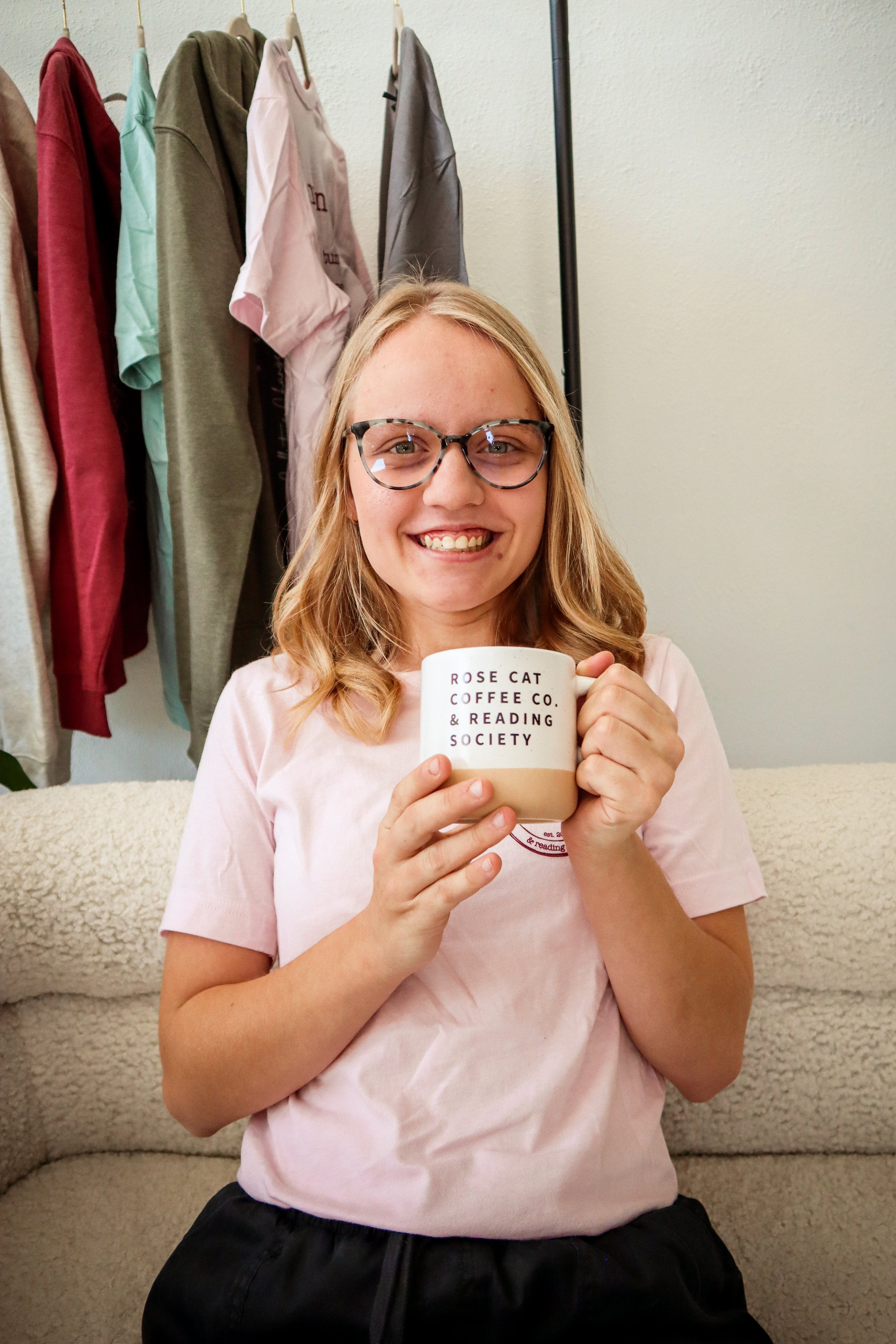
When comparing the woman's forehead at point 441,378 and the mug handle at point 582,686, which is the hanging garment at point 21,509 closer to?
the woman's forehead at point 441,378

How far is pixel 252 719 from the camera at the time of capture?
0.86 meters

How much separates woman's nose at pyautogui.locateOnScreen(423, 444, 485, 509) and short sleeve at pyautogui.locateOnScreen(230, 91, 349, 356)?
548 millimetres

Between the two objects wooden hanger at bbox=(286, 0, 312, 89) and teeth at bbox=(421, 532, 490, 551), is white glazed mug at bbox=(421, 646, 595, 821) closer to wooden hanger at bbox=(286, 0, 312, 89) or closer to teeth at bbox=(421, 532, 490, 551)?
teeth at bbox=(421, 532, 490, 551)

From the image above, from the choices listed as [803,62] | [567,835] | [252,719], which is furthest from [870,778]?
[803,62]

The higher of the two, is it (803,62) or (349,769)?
(803,62)

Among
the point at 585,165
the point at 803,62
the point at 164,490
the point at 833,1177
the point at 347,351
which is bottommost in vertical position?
the point at 833,1177

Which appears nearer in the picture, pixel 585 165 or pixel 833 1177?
pixel 833 1177

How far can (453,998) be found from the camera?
2.40 ft

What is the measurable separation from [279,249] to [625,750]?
38.7 inches

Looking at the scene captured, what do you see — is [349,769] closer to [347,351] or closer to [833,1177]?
[347,351]

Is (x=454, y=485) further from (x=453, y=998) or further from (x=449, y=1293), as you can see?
(x=449, y=1293)

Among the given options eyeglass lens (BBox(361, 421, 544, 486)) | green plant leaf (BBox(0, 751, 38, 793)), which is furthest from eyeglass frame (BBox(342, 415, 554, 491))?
green plant leaf (BBox(0, 751, 38, 793))

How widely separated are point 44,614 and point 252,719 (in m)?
0.63

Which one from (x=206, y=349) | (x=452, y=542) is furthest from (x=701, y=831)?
(x=206, y=349)
